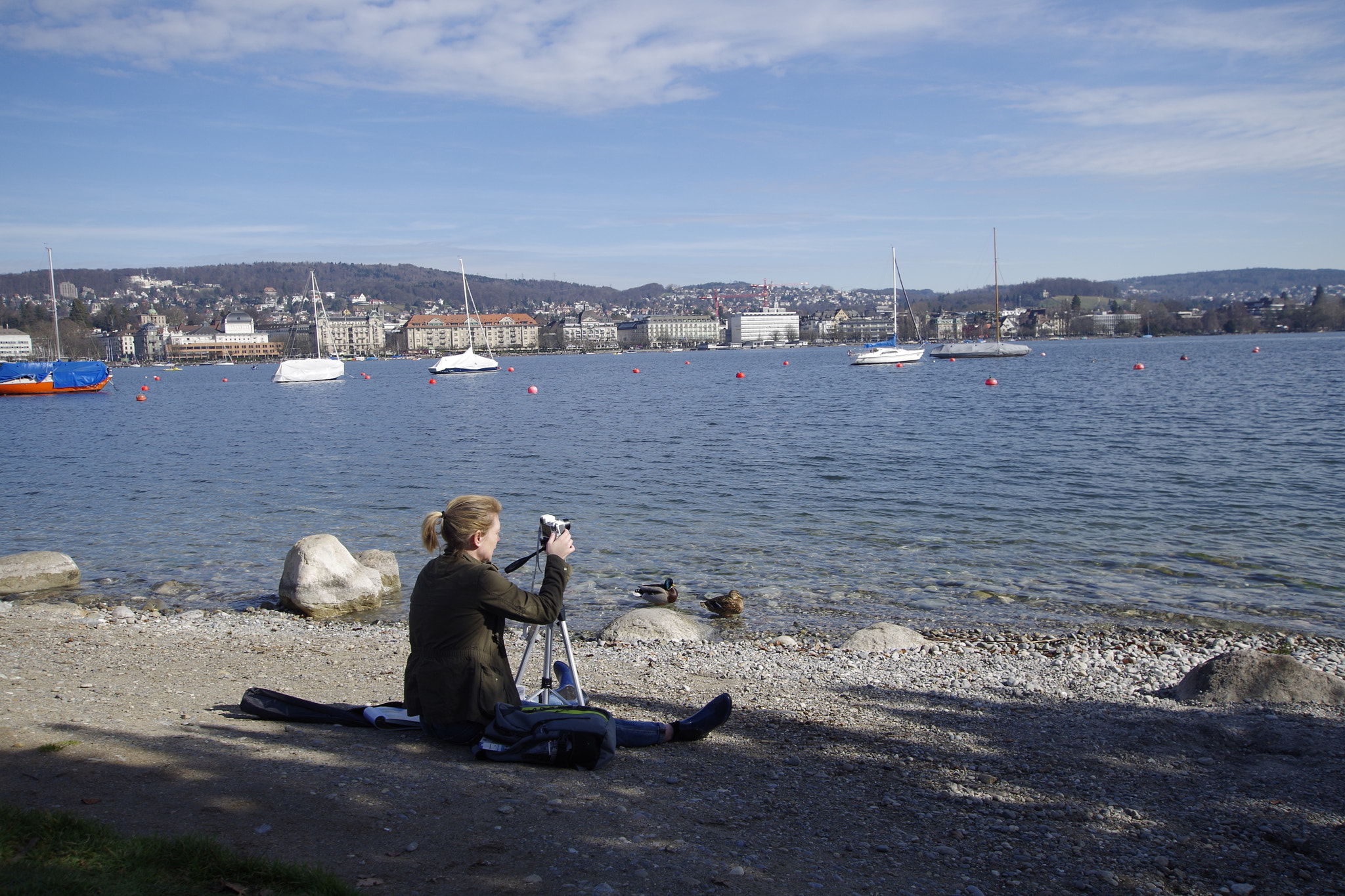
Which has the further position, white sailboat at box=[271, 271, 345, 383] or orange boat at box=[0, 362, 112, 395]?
white sailboat at box=[271, 271, 345, 383]

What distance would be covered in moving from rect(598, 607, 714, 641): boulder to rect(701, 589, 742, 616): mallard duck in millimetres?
492

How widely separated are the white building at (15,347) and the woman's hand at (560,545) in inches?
5744

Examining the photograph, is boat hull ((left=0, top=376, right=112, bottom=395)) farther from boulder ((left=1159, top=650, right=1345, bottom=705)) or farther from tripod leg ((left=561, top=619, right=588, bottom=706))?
boulder ((left=1159, top=650, right=1345, bottom=705))

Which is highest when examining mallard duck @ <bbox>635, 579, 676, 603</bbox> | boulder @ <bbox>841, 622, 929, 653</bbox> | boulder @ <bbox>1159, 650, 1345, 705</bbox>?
boulder @ <bbox>1159, 650, 1345, 705</bbox>

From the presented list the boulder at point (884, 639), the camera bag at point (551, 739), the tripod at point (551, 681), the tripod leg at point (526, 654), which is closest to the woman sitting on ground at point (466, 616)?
the camera bag at point (551, 739)

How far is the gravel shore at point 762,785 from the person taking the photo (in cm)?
368

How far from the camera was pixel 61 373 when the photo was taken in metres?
68.0

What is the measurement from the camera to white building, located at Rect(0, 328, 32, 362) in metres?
124

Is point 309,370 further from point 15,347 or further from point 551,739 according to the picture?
point 551,739

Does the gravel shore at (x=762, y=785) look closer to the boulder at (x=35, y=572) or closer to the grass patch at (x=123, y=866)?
the grass patch at (x=123, y=866)

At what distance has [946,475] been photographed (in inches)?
813

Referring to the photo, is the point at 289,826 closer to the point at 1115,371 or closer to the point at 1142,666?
the point at 1142,666

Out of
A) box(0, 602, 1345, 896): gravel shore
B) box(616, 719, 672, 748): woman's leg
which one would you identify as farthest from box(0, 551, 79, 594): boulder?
box(616, 719, 672, 748): woman's leg

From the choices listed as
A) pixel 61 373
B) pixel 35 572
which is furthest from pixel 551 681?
pixel 61 373
